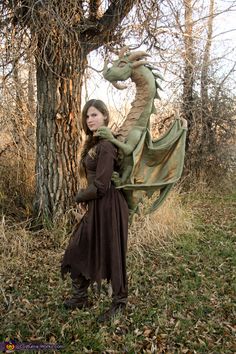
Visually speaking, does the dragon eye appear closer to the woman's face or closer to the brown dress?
the woman's face

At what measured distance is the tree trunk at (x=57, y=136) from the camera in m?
4.51

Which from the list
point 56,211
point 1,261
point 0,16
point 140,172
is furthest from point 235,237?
point 0,16

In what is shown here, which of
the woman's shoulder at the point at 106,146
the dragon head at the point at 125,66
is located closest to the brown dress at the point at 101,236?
the woman's shoulder at the point at 106,146

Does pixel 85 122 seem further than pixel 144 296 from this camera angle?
No

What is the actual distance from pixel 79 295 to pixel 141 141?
1.52 meters

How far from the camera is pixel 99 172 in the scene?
98.9 inches

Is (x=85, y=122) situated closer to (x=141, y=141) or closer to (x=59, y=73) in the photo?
(x=141, y=141)

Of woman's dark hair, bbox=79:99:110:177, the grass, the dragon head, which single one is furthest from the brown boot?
the dragon head

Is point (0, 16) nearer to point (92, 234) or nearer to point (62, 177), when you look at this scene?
point (62, 177)

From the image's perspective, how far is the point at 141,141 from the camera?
8.57 feet

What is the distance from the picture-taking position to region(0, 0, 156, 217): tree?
4250mm

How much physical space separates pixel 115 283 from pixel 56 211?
2.22 meters

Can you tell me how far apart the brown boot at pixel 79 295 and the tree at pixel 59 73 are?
1.80 meters

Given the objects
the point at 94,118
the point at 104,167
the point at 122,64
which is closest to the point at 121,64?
the point at 122,64
